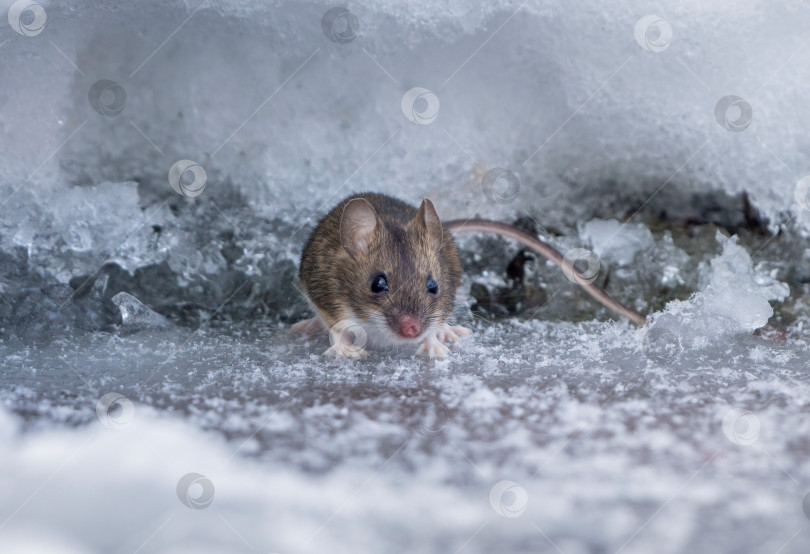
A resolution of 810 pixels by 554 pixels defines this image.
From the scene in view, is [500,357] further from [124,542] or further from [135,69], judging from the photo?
[135,69]

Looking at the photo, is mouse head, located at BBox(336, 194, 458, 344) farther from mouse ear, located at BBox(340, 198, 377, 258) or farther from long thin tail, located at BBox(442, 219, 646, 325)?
long thin tail, located at BBox(442, 219, 646, 325)

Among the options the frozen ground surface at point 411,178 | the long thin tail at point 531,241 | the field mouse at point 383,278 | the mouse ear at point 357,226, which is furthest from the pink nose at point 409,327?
the long thin tail at point 531,241

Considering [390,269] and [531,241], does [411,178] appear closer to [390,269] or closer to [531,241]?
[531,241]

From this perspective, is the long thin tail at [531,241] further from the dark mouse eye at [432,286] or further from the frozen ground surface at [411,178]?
the dark mouse eye at [432,286]

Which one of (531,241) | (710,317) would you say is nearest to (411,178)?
(531,241)

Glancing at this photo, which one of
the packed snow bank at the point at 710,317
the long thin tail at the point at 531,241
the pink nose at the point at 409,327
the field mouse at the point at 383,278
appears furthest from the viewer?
the long thin tail at the point at 531,241

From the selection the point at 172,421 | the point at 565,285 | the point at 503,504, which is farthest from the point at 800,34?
the point at 172,421
